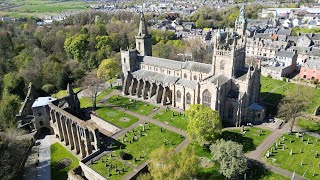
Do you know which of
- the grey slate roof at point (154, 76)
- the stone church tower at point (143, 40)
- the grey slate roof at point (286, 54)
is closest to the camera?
the grey slate roof at point (154, 76)

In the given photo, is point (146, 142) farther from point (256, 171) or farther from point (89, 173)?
point (256, 171)

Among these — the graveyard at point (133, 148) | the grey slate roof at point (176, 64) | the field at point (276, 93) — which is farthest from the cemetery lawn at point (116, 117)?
the field at point (276, 93)

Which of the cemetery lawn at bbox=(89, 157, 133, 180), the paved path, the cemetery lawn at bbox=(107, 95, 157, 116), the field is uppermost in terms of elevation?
the field

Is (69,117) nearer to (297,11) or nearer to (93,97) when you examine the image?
(93,97)

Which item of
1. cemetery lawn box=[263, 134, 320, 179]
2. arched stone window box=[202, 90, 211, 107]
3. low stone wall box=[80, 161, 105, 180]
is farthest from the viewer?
arched stone window box=[202, 90, 211, 107]

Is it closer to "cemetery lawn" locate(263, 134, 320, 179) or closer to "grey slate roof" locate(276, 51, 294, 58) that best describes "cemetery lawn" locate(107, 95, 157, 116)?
"cemetery lawn" locate(263, 134, 320, 179)

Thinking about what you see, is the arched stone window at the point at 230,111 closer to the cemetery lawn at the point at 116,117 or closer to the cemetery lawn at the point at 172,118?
the cemetery lawn at the point at 172,118

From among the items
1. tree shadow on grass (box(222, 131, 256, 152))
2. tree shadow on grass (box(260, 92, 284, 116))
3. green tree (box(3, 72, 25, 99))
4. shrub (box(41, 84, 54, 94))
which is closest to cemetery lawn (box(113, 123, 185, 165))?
tree shadow on grass (box(222, 131, 256, 152))
